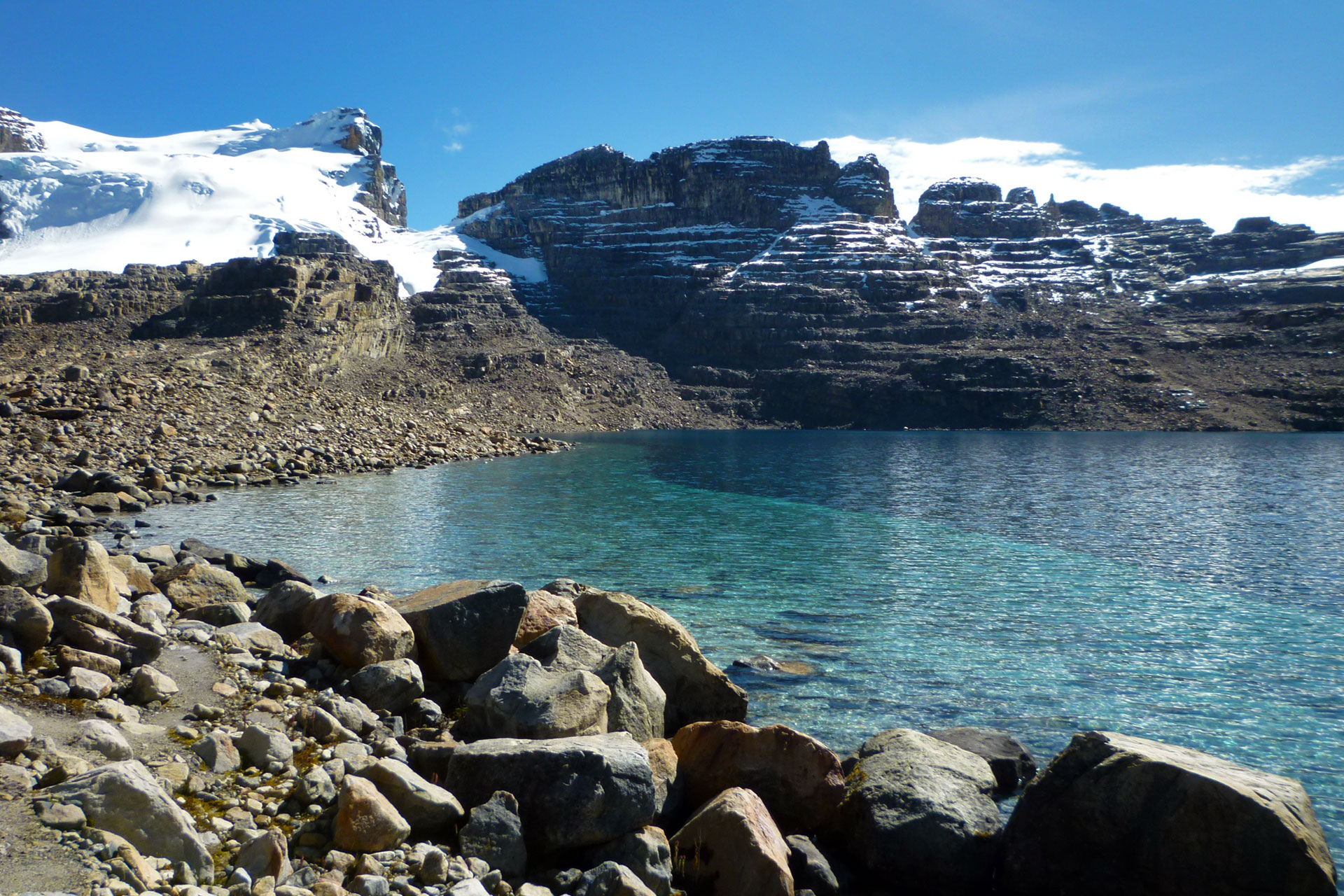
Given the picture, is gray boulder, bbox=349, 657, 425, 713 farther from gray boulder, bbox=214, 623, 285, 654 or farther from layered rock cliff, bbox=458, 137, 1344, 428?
layered rock cliff, bbox=458, 137, 1344, 428

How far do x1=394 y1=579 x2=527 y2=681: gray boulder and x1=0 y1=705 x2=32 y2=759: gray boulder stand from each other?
4918mm

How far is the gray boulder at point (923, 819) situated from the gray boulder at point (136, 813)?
5.87 metres

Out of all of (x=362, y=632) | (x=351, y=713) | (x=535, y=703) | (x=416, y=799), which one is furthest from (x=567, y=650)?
(x=416, y=799)

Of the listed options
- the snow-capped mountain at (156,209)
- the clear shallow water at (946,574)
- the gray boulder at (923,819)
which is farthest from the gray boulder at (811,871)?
the snow-capped mountain at (156,209)

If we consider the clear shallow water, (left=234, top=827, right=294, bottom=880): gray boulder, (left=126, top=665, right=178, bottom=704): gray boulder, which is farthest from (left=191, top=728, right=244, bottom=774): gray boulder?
the clear shallow water

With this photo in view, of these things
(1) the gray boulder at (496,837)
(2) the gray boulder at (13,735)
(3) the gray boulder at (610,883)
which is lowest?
(3) the gray boulder at (610,883)

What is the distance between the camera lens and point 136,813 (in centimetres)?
485

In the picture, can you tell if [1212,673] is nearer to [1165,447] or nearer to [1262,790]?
[1262,790]

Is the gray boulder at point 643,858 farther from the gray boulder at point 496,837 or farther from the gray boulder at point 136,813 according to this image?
the gray boulder at point 136,813

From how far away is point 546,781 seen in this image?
6711mm

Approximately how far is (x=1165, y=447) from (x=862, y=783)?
306 feet

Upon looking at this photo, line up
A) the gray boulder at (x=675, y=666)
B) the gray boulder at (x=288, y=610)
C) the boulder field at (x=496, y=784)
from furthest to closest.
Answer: the gray boulder at (x=288, y=610), the gray boulder at (x=675, y=666), the boulder field at (x=496, y=784)

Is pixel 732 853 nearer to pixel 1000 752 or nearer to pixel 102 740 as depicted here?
pixel 1000 752

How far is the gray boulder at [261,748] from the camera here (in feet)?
22.1
